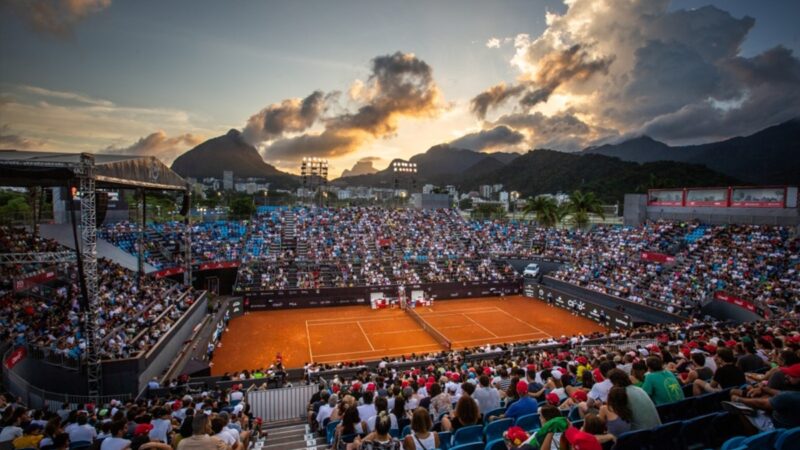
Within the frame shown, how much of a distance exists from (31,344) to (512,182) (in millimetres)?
171910

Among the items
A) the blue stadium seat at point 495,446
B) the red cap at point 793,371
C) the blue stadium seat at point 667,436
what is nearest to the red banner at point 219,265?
the blue stadium seat at point 495,446

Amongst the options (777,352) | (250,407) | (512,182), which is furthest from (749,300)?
(512,182)

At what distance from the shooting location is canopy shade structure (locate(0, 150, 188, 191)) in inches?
510

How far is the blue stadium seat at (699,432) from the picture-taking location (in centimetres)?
470

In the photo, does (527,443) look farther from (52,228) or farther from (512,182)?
(512,182)

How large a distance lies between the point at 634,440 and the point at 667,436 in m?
0.61

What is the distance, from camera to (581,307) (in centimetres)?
3222

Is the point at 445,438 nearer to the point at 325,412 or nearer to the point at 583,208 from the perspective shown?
the point at 325,412

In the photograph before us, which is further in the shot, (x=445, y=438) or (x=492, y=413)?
(x=492, y=413)

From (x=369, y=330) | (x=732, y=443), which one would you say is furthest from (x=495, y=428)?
(x=369, y=330)

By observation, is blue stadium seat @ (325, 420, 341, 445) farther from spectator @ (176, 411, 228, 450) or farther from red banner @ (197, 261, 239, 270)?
red banner @ (197, 261, 239, 270)

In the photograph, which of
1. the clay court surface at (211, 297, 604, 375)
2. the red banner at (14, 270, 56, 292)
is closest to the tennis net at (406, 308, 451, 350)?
the clay court surface at (211, 297, 604, 375)

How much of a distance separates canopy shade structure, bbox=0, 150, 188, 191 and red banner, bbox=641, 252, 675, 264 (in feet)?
125

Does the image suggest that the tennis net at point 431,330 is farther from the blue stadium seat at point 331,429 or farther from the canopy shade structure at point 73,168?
the canopy shade structure at point 73,168
